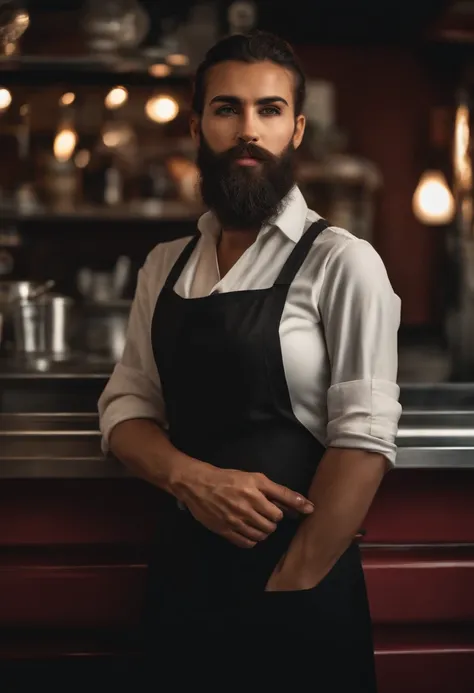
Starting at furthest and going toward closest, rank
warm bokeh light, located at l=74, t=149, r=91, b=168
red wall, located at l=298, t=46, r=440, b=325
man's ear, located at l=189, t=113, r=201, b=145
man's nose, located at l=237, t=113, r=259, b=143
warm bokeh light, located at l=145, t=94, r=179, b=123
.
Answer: red wall, located at l=298, t=46, r=440, b=325
warm bokeh light, located at l=74, t=149, r=91, b=168
warm bokeh light, located at l=145, t=94, r=179, b=123
man's ear, located at l=189, t=113, r=201, b=145
man's nose, located at l=237, t=113, r=259, b=143

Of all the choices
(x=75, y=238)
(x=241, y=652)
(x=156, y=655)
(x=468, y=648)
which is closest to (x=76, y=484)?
(x=156, y=655)

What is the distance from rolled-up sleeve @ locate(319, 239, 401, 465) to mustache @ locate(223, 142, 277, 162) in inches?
7.6

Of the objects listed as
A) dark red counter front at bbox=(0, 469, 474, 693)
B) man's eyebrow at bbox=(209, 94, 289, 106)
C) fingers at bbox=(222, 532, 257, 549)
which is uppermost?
man's eyebrow at bbox=(209, 94, 289, 106)

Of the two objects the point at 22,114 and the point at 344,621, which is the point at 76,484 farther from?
the point at 22,114

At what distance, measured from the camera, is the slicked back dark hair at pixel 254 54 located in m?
1.31

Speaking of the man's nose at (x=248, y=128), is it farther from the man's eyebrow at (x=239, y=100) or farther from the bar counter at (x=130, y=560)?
the bar counter at (x=130, y=560)

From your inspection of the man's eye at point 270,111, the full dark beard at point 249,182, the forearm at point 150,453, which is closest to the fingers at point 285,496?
the forearm at point 150,453

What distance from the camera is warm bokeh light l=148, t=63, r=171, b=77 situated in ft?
10.1

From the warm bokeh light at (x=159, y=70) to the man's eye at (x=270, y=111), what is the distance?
1.88 meters

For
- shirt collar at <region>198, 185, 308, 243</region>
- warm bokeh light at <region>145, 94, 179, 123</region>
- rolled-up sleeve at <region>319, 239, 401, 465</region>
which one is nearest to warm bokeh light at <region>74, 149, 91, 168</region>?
warm bokeh light at <region>145, 94, 179, 123</region>

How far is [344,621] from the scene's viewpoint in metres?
1.32

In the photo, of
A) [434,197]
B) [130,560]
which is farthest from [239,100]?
[434,197]

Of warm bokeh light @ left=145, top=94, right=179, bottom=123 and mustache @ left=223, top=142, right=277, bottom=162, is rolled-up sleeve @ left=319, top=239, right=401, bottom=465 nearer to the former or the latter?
mustache @ left=223, top=142, right=277, bottom=162

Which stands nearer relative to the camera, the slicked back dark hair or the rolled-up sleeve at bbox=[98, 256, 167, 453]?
the slicked back dark hair
